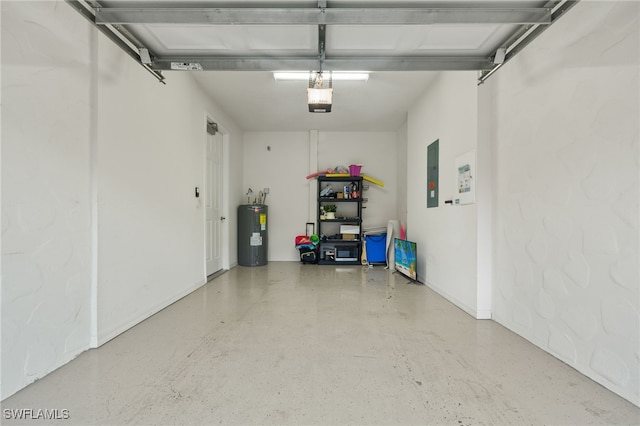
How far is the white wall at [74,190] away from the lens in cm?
154

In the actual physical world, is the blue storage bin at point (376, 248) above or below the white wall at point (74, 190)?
below

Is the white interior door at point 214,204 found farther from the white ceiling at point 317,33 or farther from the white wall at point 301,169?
the white ceiling at point 317,33

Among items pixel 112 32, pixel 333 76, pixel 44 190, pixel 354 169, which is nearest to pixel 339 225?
pixel 354 169

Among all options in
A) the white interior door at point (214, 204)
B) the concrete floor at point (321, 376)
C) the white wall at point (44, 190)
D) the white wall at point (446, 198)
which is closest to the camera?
the concrete floor at point (321, 376)

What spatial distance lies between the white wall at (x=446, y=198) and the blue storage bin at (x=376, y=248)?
3.25 ft

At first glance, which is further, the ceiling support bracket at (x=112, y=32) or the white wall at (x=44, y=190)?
the ceiling support bracket at (x=112, y=32)

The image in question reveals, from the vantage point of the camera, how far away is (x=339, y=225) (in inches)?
243

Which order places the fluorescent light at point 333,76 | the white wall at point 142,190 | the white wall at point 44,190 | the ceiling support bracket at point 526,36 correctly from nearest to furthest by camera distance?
the white wall at point 44,190 → the ceiling support bracket at point 526,36 → the white wall at point 142,190 → the fluorescent light at point 333,76

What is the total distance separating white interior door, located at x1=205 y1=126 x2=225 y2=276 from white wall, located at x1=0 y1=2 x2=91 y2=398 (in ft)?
7.67

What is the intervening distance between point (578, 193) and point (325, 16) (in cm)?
189

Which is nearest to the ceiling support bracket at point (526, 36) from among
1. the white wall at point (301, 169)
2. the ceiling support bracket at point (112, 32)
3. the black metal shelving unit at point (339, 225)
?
the ceiling support bracket at point (112, 32)

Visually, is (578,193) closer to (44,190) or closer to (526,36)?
(526,36)

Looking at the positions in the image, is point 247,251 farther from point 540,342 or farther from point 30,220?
point 540,342

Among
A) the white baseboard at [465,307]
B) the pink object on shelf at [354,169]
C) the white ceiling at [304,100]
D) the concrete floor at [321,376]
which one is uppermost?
the white ceiling at [304,100]
